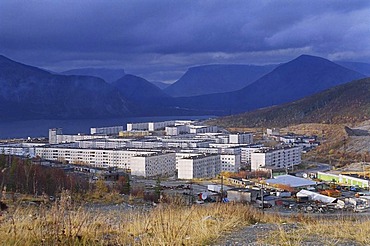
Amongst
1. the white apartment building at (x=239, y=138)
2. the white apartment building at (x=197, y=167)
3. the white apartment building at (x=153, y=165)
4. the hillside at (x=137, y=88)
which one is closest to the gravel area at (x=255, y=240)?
the white apartment building at (x=197, y=167)

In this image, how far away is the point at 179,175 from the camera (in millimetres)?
18375

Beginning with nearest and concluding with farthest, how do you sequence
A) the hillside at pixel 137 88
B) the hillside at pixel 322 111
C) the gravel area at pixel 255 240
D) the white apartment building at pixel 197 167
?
1. the gravel area at pixel 255 240
2. the white apartment building at pixel 197 167
3. the hillside at pixel 322 111
4. the hillside at pixel 137 88

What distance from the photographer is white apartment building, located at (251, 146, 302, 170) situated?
19844 millimetres

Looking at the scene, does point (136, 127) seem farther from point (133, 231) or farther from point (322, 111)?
point (133, 231)

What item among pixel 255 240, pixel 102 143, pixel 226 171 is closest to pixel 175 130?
pixel 102 143

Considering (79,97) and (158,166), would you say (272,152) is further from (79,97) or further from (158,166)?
(79,97)

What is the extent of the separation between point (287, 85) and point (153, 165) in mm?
115841

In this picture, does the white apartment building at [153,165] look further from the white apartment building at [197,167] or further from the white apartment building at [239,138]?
the white apartment building at [239,138]

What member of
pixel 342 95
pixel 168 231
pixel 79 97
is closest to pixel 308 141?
pixel 342 95

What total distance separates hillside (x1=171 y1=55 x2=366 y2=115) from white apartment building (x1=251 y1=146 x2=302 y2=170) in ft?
281

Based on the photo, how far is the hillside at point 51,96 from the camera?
79.3 meters

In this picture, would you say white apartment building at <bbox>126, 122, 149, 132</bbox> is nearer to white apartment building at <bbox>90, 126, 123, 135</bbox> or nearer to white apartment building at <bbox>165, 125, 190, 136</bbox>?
white apartment building at <bbox>90, 126, 123, 135</bbox>

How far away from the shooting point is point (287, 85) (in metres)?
131

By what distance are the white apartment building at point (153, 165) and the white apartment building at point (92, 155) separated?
3.50ft
